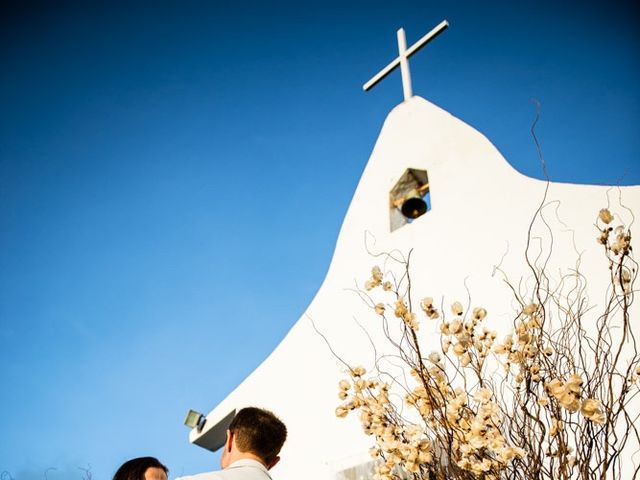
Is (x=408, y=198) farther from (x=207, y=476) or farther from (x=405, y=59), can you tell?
(x=207, y=476)

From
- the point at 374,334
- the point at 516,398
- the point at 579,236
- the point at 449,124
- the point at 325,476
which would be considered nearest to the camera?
the point at 516,398

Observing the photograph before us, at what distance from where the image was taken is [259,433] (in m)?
2.06

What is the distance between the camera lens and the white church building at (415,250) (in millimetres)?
3609

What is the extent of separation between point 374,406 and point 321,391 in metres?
2.35

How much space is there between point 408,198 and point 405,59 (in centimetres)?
196

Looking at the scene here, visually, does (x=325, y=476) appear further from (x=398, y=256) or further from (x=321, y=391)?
(x=398, y=256)

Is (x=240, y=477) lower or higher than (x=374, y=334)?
lower

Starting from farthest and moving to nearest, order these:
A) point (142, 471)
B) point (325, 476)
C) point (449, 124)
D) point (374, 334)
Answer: point (449, 124), point (374, 334), point (325, 476), point (142, 471)

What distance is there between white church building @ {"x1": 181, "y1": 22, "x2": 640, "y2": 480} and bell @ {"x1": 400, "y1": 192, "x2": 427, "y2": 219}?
0.04 ft

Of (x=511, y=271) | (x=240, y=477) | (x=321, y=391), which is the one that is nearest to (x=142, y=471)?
(x=240, y=477)

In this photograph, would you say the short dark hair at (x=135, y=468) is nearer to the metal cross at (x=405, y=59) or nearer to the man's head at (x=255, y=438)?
the man's head at (x=255, y=438)

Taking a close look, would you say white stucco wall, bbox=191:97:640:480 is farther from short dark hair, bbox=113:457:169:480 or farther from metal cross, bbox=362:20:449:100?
short dark hair, bbox=113:457:169:480

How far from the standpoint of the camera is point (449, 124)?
16.2 ft

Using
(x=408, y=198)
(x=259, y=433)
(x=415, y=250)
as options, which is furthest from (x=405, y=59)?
(x=259, y=433)
